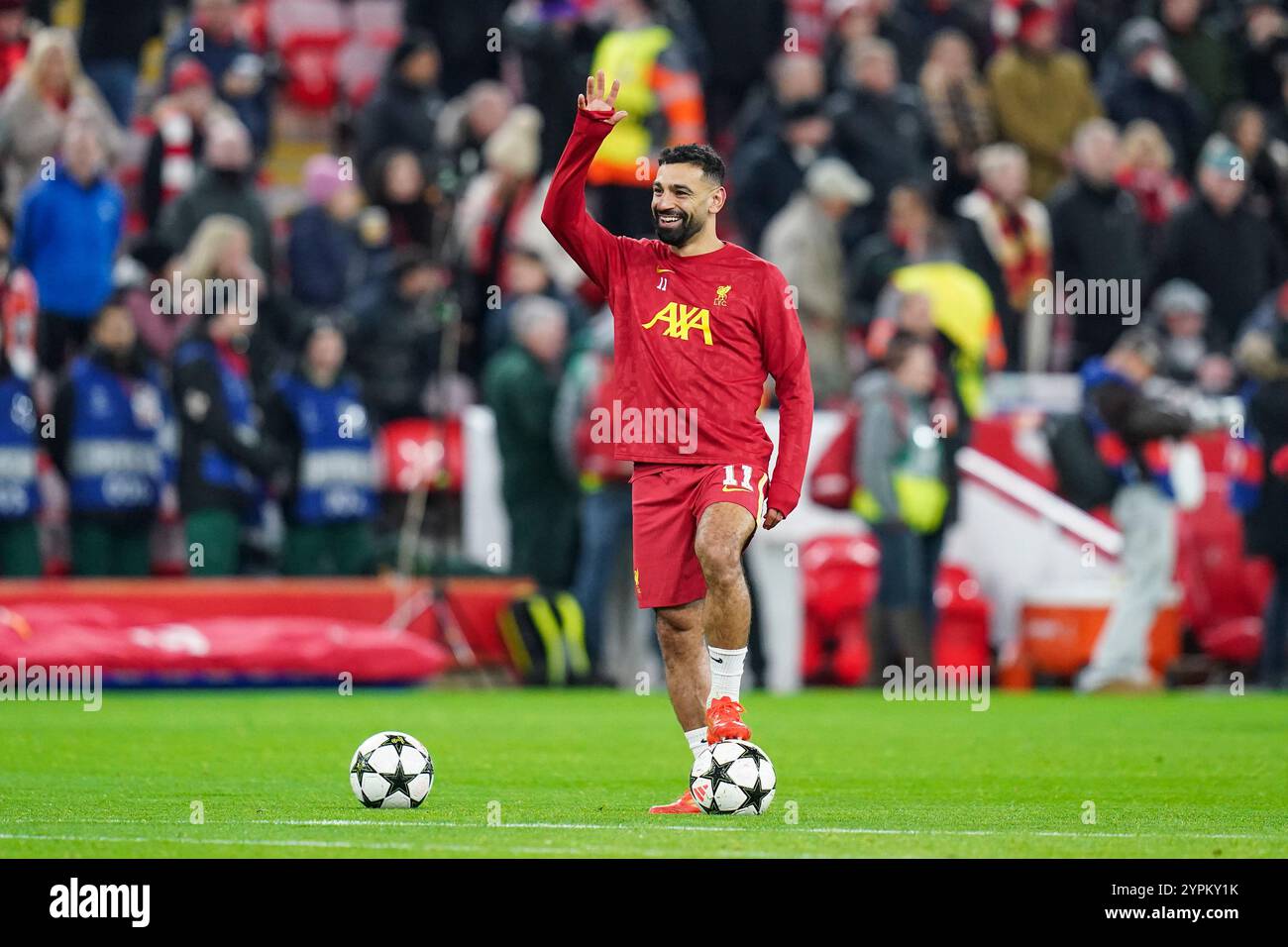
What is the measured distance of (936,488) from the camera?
19078 millimetres

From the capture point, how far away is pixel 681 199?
10.3 m

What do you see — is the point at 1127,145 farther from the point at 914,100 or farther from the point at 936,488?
the point at 936,488

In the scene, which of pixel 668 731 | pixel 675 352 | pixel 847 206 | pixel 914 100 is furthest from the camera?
pixel 914 100

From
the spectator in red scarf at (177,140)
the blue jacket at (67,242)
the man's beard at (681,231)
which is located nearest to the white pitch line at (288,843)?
the man's beard at (681,231)

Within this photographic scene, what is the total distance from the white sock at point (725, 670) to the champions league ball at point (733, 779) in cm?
30

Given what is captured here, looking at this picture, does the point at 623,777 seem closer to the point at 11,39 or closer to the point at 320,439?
the point at 320,439

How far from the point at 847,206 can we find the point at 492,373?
3.43 metres

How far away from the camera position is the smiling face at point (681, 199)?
10.3 m

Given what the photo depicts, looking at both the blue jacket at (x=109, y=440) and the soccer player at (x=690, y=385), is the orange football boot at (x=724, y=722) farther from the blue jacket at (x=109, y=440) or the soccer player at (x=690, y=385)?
the blue jacket at (x=109, y=440)

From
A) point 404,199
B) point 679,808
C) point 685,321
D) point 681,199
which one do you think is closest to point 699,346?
point 685,321

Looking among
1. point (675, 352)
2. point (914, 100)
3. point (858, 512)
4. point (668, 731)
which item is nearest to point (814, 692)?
point (858, 512)

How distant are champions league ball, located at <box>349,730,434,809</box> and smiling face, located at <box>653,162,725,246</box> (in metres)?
2.37

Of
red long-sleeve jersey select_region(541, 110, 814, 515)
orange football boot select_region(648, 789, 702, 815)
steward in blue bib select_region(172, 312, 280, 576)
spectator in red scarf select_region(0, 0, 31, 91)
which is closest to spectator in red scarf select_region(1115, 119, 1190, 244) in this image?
steward in blue bib select_region(172, 312, 280, 576)

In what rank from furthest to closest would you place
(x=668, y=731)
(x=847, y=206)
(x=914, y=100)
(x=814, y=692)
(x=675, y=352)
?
(x=914, y=100) < (x=847, y=206) < (x=814, y=692) < (x=668, y=731) < (x=675, y=352)
